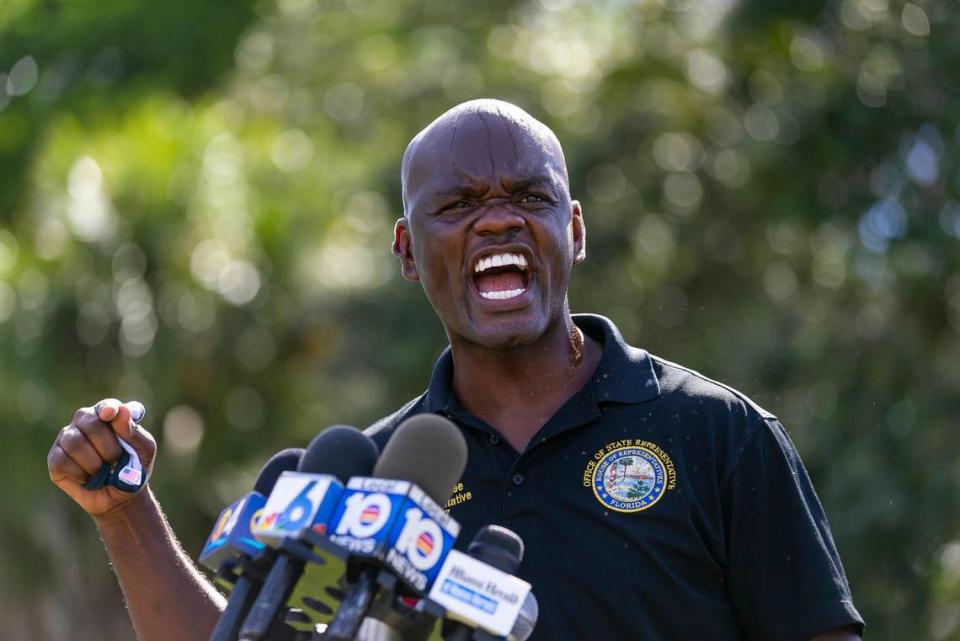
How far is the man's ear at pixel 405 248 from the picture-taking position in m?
4.46

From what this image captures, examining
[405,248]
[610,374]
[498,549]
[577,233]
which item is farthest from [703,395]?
[498,549]

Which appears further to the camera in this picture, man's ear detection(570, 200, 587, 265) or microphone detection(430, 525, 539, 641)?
man's ear detection(570, 200, 587, 265)

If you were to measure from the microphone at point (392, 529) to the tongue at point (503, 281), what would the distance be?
3.63 ft

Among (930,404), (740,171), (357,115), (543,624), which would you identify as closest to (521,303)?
(543,624)

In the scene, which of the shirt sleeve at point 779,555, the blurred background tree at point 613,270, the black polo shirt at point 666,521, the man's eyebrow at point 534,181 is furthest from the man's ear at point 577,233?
the blurred background tree at point 613,270

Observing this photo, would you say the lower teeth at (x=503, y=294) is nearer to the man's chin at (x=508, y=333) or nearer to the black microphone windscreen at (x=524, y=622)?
the man's chin at (x=508, y=333)

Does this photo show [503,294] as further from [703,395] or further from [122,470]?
[122,470]

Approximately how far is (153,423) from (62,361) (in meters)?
Answer: 0.96

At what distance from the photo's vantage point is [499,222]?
4098 mm

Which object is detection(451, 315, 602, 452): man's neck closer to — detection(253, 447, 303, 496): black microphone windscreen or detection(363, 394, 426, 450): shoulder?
detection(363, 394, 426, 450): shoulder

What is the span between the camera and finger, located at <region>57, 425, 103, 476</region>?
3.63 metres

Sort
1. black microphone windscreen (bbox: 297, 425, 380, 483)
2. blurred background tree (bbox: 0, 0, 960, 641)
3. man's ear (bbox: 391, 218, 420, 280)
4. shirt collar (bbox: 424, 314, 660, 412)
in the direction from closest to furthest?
1. black microphone windscreen (bbox: 297, 425, 380, 483)
2. shirt collar (bbox: 424, 314, 660, 412)
3. man's ear (bbox: 391, 218, 420, 280)
4. blurred background tree (bbox: 0, 0, 960, 641)

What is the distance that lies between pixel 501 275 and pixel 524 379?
0.29 metres

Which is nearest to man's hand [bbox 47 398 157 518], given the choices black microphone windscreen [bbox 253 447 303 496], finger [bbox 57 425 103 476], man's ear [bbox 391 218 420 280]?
finger [bbox 57 425 103 476]
